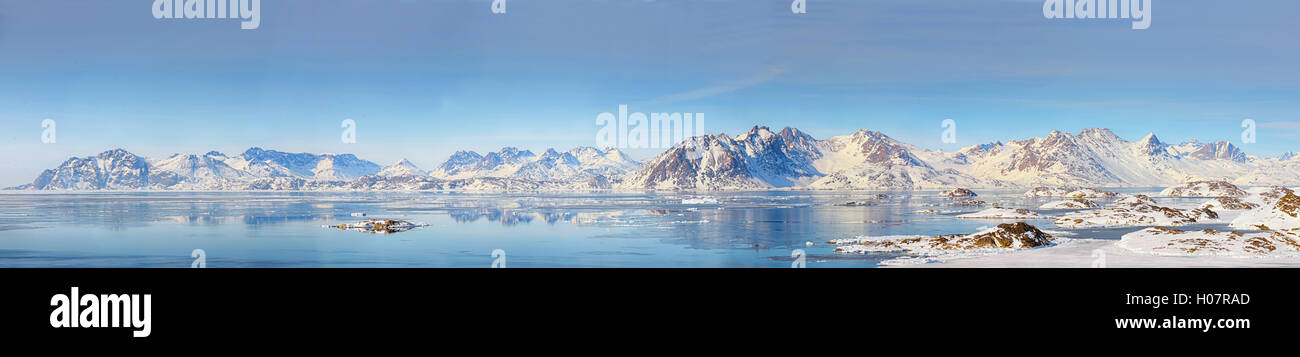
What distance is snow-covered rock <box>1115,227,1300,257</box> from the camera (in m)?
33.8

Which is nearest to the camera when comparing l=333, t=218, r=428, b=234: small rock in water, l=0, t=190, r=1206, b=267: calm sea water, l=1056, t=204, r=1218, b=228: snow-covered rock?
l=0, t=190, r=1206, b=267: calm sea water

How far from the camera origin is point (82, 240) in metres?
49.5

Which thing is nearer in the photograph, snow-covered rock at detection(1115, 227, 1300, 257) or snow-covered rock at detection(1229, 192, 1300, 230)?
snow-covered rock at detection(1115, 227, 1300, 257)

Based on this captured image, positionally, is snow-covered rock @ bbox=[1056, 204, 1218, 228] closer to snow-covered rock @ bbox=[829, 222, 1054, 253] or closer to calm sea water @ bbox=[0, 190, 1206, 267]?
calm sea water @ bbox=[0, 190, 1206, 267]

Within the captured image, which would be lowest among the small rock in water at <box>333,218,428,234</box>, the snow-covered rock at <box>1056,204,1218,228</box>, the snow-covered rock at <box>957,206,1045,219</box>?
the snow-covered rock at <box>957,206,1045,219</box>
